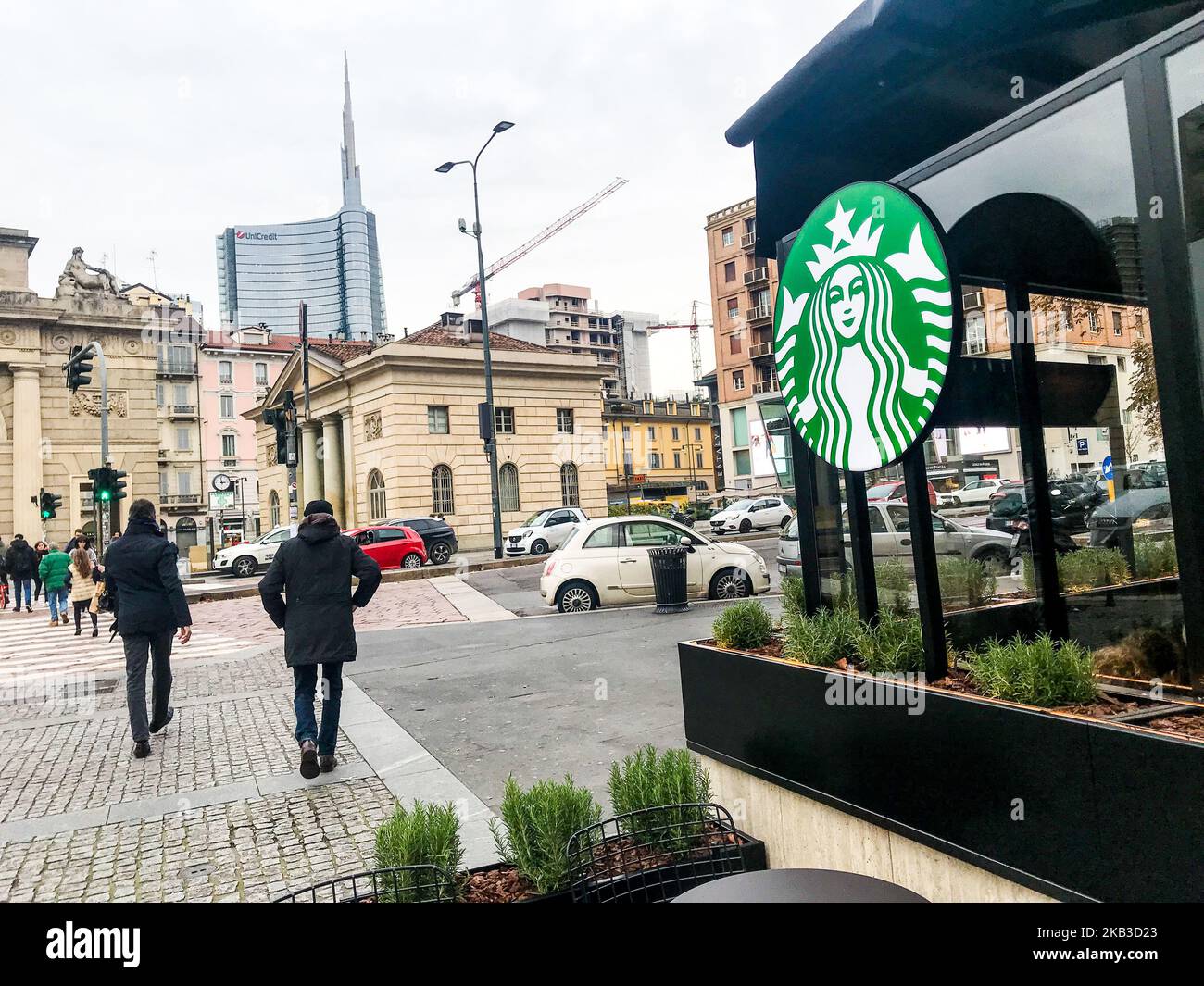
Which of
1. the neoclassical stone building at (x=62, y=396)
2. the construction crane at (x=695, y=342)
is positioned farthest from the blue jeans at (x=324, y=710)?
the construction crane at (x=695, y=342)

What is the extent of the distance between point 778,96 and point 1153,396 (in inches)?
80.4

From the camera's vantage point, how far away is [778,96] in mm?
3787

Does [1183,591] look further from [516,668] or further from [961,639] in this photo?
[516,668]

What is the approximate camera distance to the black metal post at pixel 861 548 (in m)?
3.79

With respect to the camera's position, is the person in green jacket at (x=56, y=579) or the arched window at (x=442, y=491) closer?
the person in green jacket at (x=56, y=579)

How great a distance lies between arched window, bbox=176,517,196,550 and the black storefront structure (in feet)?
247

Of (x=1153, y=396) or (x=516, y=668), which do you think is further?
(x=516, y=668)

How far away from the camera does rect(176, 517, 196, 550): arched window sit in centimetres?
7081

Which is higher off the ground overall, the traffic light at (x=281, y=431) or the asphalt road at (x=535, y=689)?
the traffic light at (x=281, y=431)

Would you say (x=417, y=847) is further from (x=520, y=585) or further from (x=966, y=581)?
(x=520, y=585)

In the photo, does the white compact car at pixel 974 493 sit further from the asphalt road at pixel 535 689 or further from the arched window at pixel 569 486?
the arched window at pixel 569 486

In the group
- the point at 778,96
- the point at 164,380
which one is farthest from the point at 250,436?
the point at 778,96

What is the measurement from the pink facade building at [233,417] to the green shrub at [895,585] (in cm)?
7557
